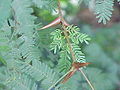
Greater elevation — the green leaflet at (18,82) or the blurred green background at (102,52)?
the green leaflet at (18,82)

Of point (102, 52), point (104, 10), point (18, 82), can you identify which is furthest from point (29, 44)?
point (102, 52)

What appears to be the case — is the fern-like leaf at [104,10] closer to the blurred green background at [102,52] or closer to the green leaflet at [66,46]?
the green leaflet at [66,46]

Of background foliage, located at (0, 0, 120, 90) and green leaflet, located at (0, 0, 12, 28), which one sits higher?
green leaflet, located at (0, 0, 12, 28)

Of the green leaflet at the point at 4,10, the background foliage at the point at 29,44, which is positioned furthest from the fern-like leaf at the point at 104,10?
the green leaflet at the point at 4,10

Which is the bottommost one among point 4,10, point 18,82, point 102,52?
point 102,52

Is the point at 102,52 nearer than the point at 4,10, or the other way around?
the point at 4,10

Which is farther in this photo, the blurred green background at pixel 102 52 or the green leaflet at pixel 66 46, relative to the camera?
the blurred green background at pixel 102 52

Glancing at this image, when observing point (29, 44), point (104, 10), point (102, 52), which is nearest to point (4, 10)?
point (29, 44)

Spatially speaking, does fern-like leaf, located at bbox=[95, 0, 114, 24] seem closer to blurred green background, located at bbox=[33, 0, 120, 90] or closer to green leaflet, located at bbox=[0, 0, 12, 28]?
green leaflet, located at bbox=[0, 0, 12, 28]

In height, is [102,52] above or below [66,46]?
below

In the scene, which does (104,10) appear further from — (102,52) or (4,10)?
(102,52)

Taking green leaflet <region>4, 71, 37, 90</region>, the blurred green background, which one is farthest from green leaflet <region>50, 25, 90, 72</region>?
the blurred green background
